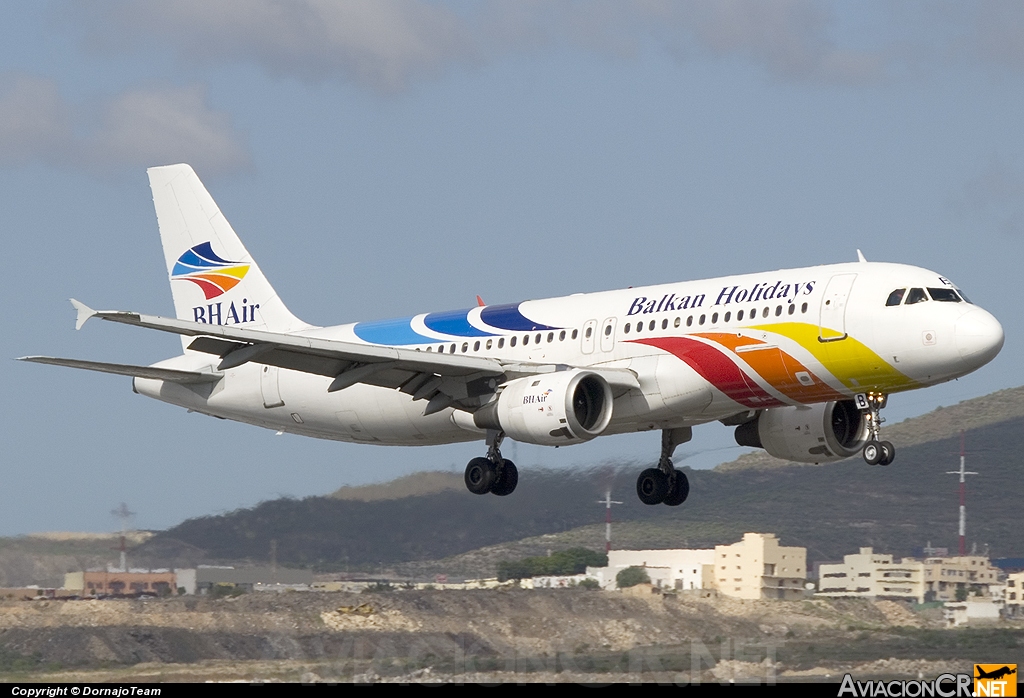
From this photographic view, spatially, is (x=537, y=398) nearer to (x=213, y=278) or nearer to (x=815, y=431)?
(x=815, y=431)

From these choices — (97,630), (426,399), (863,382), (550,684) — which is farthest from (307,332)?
(863,382)

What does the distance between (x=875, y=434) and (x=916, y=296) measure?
10.9 feet

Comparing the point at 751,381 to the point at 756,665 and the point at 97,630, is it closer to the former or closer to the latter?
the point at 756,665

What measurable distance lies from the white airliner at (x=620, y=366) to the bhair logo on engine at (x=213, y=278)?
4.62 ft

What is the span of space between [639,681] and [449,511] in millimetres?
10996

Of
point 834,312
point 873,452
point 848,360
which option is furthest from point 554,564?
point 834,312

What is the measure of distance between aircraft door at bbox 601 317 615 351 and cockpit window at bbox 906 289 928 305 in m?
6.56

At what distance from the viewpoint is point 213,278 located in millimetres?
44656

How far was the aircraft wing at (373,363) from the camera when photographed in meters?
34.6

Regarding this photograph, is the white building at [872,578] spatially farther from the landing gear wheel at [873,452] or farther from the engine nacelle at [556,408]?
the engine nacelle at [556,408]

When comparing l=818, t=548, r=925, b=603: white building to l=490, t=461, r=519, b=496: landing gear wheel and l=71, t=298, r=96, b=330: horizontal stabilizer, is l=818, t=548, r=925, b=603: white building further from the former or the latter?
l=71, t=298, r=96, b=330: horizontal stabilizer

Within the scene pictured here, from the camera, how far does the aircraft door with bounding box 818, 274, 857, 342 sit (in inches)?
1308

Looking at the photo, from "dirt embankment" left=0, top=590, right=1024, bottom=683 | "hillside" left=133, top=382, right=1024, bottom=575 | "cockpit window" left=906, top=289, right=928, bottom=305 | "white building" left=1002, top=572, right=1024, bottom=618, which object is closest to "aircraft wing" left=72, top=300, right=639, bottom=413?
"cockpit window" left=906, top=289, right=928, bottom=305

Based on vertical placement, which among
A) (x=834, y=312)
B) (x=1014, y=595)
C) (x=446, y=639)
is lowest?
(x=446, y=639)
